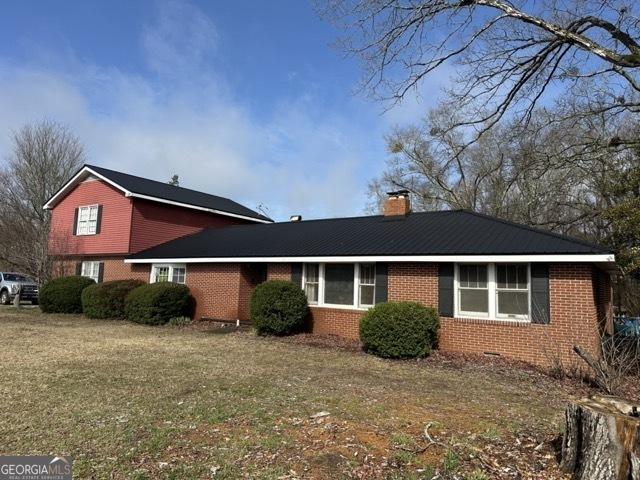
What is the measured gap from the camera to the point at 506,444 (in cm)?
511

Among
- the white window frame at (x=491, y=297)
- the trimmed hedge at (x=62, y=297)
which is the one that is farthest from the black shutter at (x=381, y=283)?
the trimmed hedge at (x=62, y=297)

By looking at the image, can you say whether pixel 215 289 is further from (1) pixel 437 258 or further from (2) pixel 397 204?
(1) pixel 437 258

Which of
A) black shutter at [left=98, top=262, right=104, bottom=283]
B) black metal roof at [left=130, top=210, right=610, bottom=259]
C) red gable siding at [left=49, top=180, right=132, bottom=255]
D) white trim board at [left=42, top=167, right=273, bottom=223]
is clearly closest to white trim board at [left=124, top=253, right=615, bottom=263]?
black metal roof at [left=130, top=210, right=610, bottom=259]

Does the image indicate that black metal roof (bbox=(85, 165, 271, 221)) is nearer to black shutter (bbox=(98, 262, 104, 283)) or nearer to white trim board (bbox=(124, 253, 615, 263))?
black shutter (bbox=(98, 262, 104, 283))

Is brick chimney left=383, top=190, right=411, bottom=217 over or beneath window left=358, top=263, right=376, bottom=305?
over

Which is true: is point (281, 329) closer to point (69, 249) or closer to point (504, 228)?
point (504, 228)

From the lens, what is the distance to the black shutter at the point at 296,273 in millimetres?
14959

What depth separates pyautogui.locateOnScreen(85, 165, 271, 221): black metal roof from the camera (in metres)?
22.4

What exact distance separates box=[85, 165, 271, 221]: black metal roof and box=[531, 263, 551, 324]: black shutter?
17389 mm

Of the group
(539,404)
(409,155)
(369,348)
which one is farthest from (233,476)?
(409,155)

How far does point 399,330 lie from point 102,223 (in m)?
17.4

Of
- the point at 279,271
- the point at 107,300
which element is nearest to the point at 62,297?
the point at 107,300

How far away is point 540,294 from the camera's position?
10.8 metres

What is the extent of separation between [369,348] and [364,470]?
7.11 meters
